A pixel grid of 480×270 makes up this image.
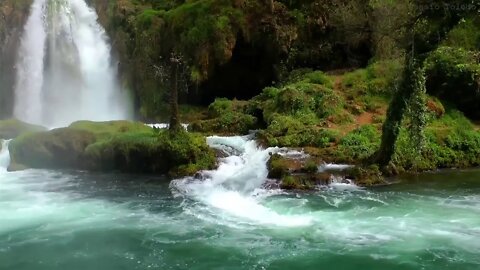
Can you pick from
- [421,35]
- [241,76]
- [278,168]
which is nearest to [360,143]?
[278,168]

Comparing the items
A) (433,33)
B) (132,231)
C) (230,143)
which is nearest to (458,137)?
(433,33)

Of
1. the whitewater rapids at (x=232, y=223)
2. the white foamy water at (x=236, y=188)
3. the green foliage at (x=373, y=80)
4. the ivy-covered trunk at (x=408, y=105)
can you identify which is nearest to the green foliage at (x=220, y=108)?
the white foamy water at (x=236, y=188)

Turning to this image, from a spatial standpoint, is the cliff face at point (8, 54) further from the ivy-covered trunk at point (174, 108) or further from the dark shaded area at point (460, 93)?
the dark shaded area at point (460, 93)

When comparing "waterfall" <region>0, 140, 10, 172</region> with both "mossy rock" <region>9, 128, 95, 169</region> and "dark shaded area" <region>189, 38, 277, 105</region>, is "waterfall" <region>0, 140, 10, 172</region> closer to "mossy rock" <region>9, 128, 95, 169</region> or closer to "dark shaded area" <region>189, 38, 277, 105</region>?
"mossy rock" <region>9, 128, 95, 169</region>

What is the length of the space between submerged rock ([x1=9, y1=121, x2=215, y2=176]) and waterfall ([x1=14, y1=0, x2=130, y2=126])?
9858mm

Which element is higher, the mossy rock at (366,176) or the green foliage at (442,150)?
the green foliage at (442,150)

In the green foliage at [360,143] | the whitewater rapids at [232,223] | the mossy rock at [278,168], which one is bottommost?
the whitewater rapids at [232,223]

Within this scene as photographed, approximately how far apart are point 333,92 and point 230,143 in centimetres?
569

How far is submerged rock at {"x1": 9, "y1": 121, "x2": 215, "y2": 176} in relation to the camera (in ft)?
59.2

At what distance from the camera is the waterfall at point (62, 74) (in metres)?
30.2

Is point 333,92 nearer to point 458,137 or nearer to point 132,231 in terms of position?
point 458,137

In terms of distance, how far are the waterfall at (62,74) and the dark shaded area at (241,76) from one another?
4.93 meters

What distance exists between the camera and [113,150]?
19.0 meters

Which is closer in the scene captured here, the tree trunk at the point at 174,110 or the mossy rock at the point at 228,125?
the tree trunk at the point at 174,110
